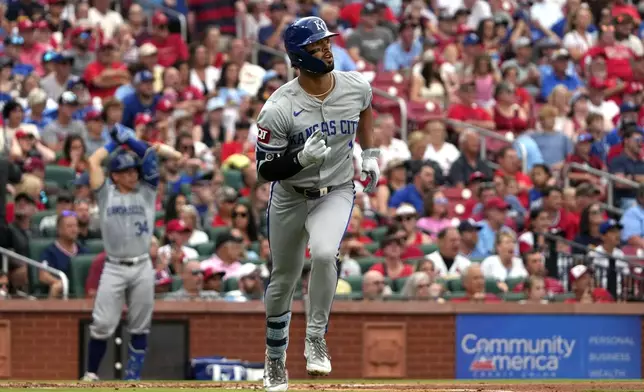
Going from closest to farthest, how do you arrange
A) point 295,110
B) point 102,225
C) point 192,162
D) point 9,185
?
point 295,110, point 102,225, point 9,185, point 192,162

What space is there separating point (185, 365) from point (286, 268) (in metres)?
5.31

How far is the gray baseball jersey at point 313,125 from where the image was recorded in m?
8.80

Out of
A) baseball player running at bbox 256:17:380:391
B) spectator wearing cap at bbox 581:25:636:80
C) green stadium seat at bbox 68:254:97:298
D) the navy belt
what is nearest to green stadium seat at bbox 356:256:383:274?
green stadium seat at bbox 68:254:97:298

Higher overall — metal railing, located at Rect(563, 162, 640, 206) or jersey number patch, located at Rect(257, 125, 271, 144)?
metal railing, located at Rect(563, 162, 640, 206)

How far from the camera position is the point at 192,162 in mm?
16297

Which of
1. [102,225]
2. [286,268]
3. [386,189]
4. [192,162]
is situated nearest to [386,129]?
[386,189]

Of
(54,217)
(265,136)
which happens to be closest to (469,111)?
(54,217)

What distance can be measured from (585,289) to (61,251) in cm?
519

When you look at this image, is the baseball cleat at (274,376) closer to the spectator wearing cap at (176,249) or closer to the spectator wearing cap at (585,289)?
the spectator wearing cap at (176,249)

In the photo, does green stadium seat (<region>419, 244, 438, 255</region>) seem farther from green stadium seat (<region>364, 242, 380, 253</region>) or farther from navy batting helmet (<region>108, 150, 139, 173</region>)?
navy batting helmet (<region>108, 150, 139, 173</region>)

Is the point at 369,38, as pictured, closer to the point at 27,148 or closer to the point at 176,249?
the point at 27,148

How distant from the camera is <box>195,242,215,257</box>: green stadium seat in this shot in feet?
49.2

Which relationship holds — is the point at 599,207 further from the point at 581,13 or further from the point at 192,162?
the point at 581,13

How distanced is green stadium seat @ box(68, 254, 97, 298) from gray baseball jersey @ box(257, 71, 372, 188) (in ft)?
18.3
